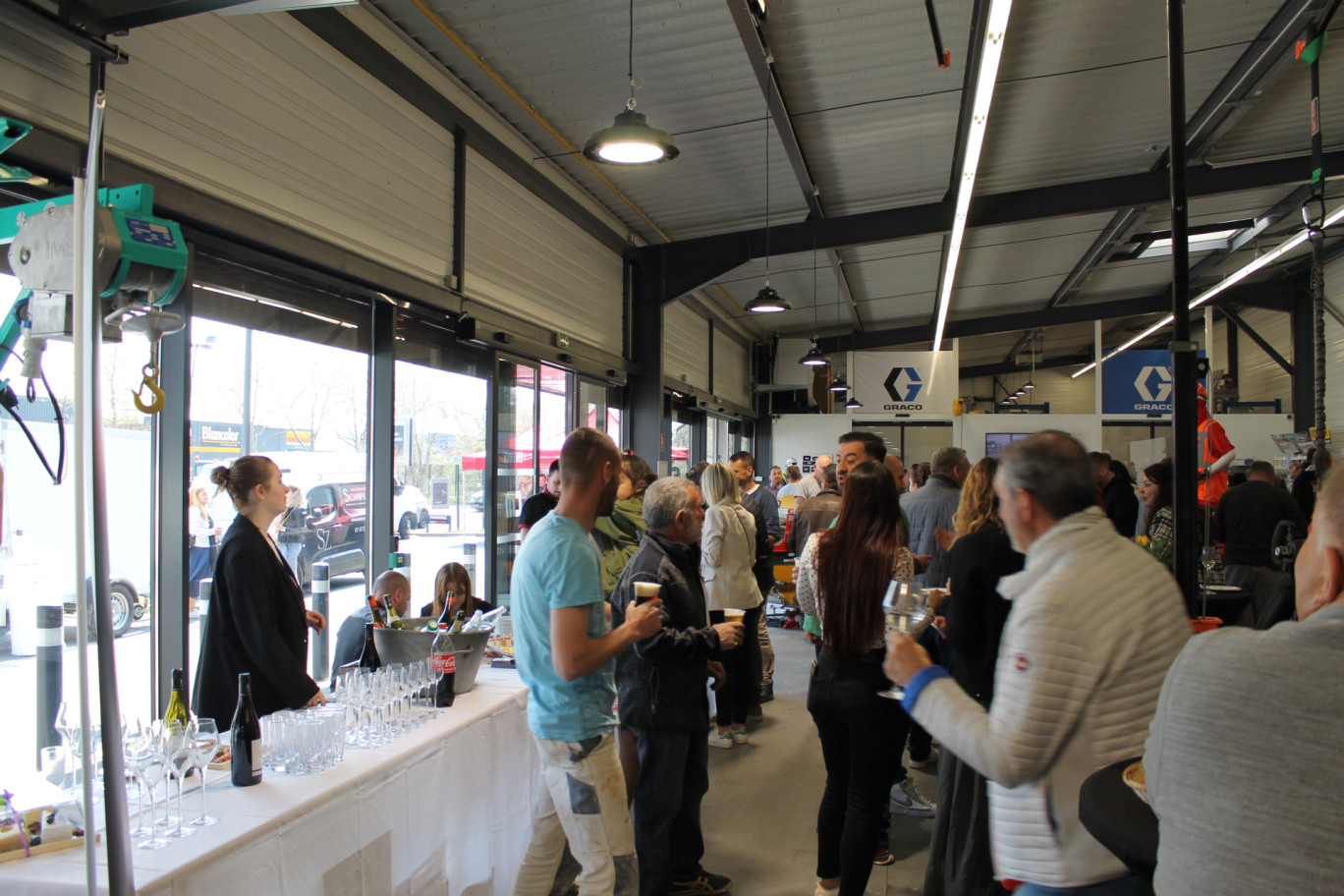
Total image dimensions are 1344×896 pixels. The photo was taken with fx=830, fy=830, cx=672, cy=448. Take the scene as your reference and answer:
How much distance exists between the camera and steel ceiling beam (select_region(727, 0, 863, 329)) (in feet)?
16.0

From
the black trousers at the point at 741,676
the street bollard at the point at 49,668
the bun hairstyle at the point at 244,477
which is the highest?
the bun hairstyle at the point at 244,477

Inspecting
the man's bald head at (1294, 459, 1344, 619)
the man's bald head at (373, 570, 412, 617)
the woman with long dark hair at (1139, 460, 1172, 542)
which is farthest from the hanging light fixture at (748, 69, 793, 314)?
the man's bald head at (1294, 459, 1344, 619)

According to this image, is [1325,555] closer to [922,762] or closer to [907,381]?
[922,762]

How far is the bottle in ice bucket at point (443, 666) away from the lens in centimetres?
285

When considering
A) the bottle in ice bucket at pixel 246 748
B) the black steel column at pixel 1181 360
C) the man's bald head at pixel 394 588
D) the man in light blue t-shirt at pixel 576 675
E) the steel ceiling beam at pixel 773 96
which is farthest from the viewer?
the steel ceiling beam at pixel 773 96

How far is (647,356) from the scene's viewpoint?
30.3 feet

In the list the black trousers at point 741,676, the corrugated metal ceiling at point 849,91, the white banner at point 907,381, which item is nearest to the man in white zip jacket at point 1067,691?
the black trousers at point 741,676

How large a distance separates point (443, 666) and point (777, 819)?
1965 mm

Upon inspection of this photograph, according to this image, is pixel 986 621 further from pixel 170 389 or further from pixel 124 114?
pixel 124 114

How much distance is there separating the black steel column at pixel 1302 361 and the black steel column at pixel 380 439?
1494 centimetres

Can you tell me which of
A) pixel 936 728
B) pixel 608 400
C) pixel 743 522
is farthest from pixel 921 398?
pixel 936 728

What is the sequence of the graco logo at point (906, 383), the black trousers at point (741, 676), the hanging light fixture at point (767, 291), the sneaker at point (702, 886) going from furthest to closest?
the graco logo at point (906, 383), the hanging light fixture at point (767, 291), the black trousers at point (741, 676), the sneaker at point (702, 886)

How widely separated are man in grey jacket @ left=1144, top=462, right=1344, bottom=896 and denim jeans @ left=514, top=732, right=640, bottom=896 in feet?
5.06

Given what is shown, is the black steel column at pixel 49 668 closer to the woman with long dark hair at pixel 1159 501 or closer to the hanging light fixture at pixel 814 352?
the woman with long dark hair at pixel 1159 501
